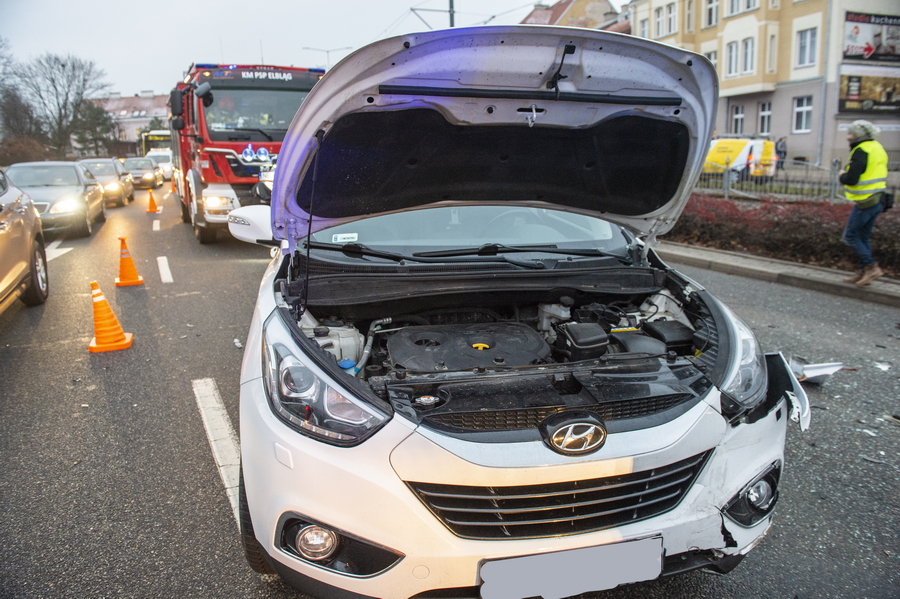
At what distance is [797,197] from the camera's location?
10.7 metres

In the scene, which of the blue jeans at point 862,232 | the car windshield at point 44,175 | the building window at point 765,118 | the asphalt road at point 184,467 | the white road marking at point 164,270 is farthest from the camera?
the building window at point 765,118

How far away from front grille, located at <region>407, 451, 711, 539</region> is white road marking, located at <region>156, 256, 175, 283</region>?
700 centimetres

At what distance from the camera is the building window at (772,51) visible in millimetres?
29719

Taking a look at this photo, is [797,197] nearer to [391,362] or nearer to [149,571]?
[391,362]

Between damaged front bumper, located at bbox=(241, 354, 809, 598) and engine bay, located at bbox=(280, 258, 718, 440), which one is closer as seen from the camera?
damaged front bumper, located at bbox=(241, 354, 809, 598)

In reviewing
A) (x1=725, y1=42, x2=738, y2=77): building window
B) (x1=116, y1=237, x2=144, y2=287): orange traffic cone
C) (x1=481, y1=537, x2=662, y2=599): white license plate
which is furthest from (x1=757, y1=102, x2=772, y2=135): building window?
(x1=481, y1=537, x2=662, y2=599): white license plate

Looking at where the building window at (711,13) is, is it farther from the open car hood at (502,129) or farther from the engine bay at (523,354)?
the engine bay at (523,354)

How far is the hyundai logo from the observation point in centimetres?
188

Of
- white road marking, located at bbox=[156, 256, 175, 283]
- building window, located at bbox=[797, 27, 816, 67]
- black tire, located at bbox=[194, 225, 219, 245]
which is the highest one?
building window, located at bbox=[797, 27, 816, 67]

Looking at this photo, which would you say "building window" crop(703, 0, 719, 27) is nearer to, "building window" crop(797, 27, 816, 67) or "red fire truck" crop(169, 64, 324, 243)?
"building window" crop(797, 27, 816, 67)

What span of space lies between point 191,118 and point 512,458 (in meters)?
10.1

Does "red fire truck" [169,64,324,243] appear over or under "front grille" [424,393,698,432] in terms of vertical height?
over

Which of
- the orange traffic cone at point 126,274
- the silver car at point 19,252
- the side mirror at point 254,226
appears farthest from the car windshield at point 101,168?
the side mirror at point 254,226

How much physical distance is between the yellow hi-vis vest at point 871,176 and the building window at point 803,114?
1038 inches
